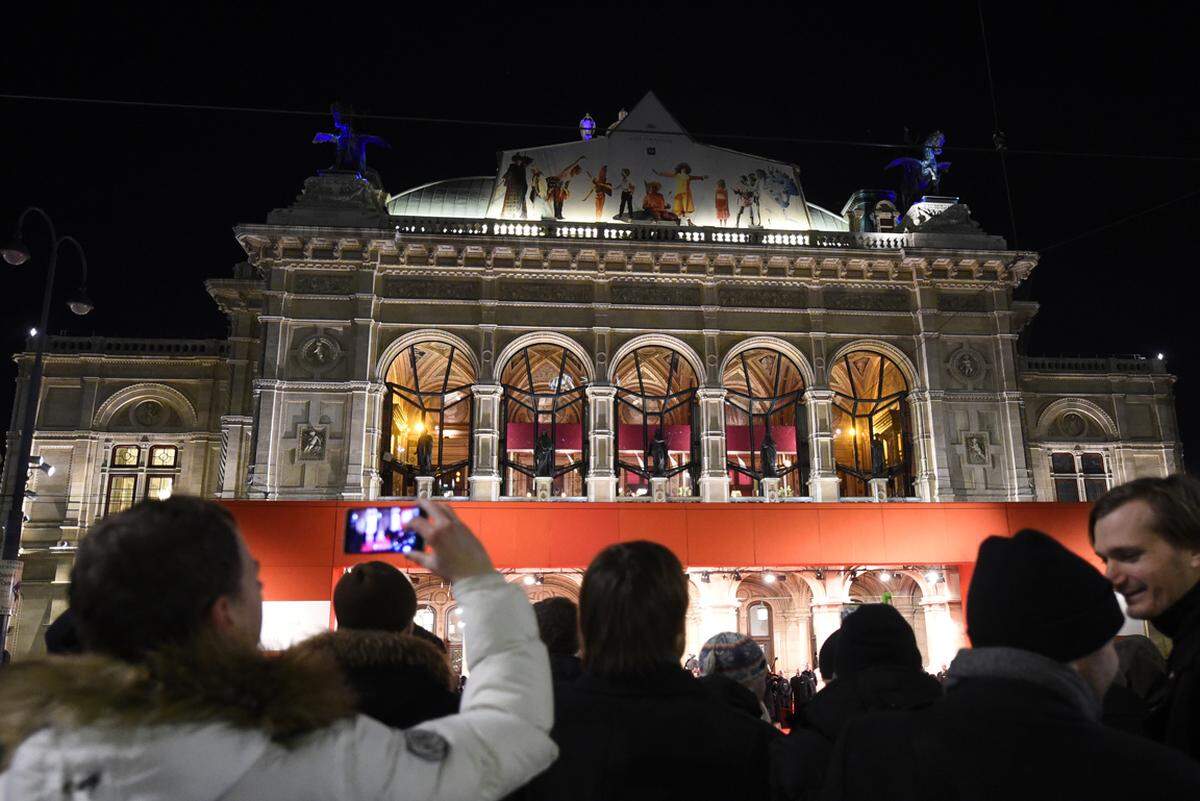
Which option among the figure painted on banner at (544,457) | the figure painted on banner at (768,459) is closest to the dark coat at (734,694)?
the figure painted on banner at (544,457)

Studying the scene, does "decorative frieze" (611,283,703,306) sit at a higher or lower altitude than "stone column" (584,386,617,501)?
higher

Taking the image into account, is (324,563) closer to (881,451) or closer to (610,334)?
(610,334)

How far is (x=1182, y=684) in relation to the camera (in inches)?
101

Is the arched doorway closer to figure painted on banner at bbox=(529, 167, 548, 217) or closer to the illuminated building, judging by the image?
the illuminated building

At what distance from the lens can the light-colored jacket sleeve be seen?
1.63 meters

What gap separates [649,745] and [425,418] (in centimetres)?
1975

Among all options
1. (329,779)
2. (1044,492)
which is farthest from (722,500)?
(329,779)

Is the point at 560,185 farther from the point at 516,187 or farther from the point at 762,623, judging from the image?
the point at 762,623

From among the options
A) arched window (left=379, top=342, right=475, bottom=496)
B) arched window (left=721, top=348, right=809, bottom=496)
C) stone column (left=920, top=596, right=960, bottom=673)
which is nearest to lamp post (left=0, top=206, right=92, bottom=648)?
arched window (left=379, top=342, right=475, bottom=496)

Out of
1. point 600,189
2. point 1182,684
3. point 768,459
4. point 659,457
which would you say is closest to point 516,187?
point 600,189

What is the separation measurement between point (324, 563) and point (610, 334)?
8.53 metres

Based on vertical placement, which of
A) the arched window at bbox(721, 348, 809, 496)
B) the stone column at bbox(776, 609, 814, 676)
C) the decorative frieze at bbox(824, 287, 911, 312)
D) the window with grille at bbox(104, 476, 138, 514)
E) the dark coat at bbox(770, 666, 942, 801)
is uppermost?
the decorative frieze at bbox(824, 287, 911, 312)

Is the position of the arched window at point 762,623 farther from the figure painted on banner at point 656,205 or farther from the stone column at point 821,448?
the figure painted on banner at point 656,205

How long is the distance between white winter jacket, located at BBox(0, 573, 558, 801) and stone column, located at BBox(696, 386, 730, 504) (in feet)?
60.6
